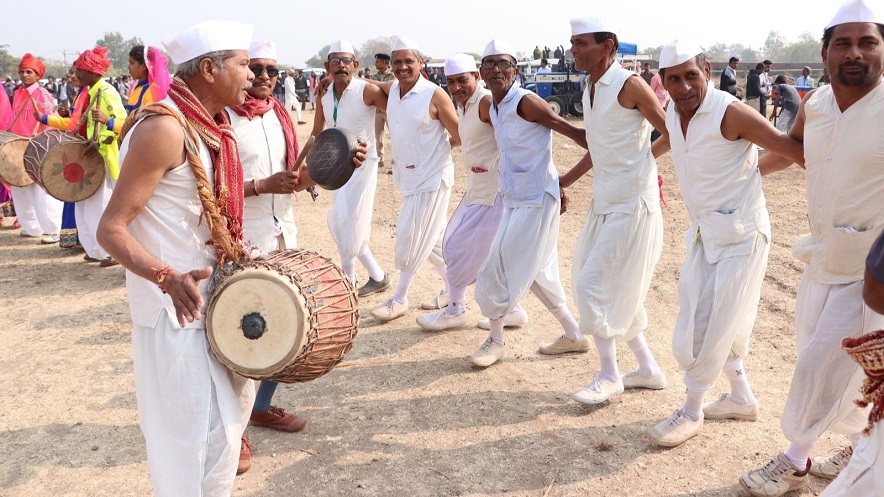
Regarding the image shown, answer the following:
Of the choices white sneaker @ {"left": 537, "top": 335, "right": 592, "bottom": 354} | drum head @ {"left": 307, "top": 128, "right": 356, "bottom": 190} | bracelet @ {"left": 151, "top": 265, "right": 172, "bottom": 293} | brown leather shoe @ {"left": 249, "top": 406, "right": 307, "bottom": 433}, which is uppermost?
drum head @ {"left": 307, "top": 128, "right": 356, "bottom": 190}

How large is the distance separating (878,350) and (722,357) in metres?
1.67

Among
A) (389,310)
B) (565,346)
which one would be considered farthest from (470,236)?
(389,310)

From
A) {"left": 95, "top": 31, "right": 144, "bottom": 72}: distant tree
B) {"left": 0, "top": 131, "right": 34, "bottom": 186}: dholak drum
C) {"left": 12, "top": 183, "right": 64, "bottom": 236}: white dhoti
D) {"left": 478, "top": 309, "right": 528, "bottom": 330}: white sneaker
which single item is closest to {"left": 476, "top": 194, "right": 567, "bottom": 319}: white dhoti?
{"left": 478, "top": 309, "right": 528, "bottom": 330}: white sneaker

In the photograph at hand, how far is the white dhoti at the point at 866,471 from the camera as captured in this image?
6.92ft

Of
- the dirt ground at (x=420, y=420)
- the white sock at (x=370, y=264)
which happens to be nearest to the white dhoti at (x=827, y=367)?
the dirt ground at (x=420, y=420)

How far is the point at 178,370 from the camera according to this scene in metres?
2.73

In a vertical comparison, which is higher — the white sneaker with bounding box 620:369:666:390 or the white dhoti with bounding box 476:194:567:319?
the white dhoti with bounding box 476:194:567:319

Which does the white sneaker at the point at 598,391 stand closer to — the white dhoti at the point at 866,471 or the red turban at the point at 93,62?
the white dhoti at the point at 866,471

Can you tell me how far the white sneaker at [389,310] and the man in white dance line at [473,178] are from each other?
0.84m

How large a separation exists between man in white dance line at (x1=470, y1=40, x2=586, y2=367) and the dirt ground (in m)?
0.67

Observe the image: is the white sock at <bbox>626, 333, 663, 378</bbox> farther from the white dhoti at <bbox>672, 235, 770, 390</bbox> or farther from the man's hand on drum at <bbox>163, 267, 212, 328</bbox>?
the man's hand on drum at <bbox>163, 267, 212, 328</bbox>

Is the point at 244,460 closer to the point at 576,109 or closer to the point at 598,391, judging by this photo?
the point at 598,391

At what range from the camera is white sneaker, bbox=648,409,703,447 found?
3.95m

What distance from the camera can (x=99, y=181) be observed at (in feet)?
25.7
